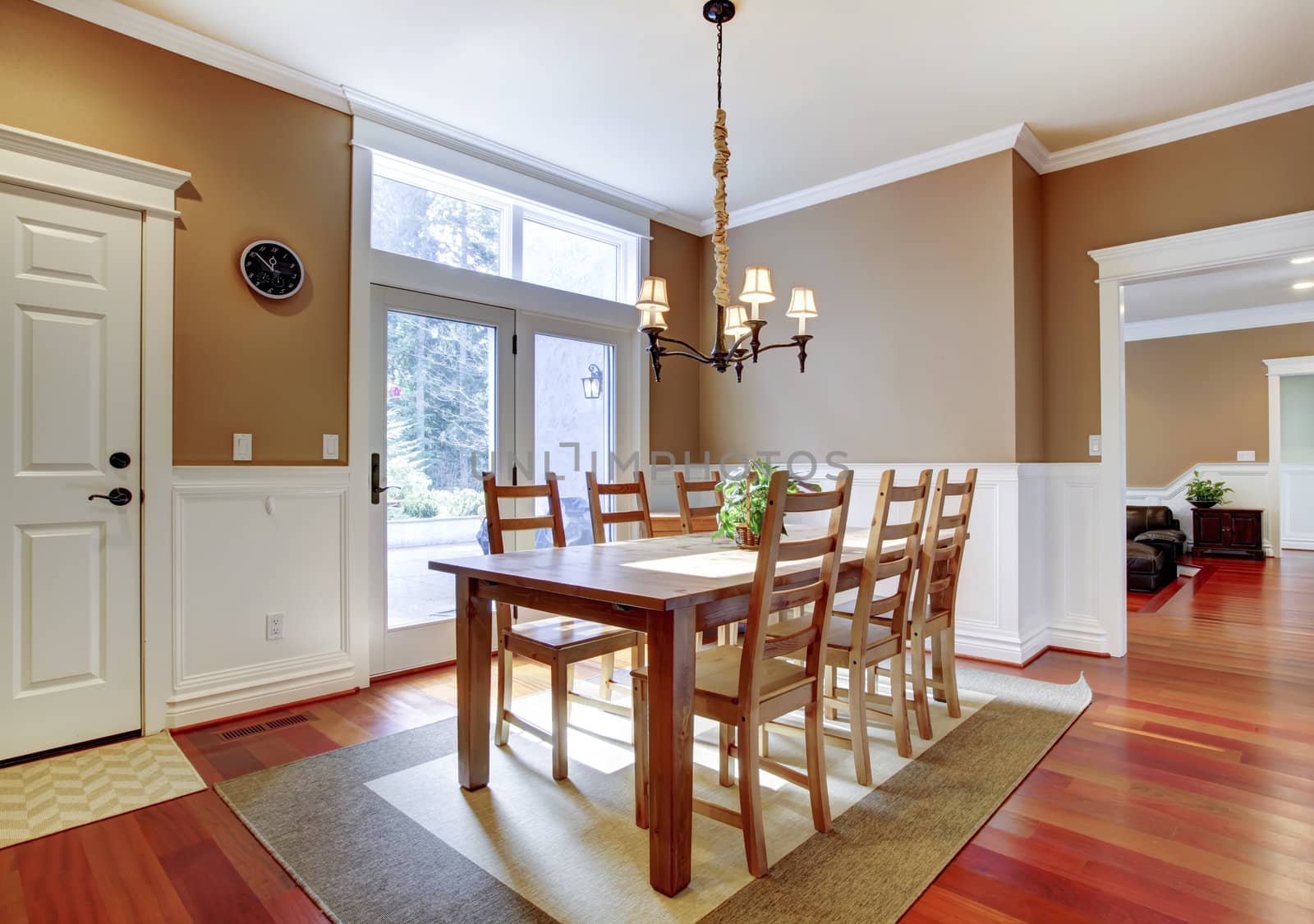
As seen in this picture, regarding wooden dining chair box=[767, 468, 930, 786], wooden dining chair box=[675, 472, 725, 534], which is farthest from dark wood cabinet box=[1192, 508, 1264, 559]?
wooden dining chair box=[767, 468, 930, 786]

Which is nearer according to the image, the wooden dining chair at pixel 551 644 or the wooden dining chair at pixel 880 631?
the wooden dining chair at pixel 880 631

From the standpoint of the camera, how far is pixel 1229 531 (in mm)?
8008

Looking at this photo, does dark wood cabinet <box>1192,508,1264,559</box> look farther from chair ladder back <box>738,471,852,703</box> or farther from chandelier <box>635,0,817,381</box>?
chair ladder back <box>738,471,852,703</box>

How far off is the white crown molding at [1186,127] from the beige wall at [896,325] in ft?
1.73

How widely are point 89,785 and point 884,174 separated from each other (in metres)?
4.63

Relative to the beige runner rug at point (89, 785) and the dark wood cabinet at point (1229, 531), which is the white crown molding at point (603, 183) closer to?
the beige runner rug at point (89, 785)

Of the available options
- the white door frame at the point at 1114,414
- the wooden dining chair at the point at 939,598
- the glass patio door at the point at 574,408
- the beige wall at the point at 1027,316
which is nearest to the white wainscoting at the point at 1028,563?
the white door frame at the point at 1114,414

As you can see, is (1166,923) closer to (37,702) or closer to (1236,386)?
(37,702)

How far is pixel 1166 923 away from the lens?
1.57 m

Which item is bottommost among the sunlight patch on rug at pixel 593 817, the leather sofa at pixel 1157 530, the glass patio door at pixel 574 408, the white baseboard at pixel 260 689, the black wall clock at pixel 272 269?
the sunlight patch on rug at pixel 593 817

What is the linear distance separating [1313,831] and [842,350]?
3.05 metres

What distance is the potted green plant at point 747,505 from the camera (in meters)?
2.53

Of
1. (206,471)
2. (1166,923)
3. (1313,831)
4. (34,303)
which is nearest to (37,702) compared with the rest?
(206,471)

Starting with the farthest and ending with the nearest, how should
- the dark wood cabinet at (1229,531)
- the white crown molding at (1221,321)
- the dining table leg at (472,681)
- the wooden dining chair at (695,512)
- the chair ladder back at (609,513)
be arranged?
the dark wood cabinet at (1229,531)
the white crown molding at (1221,321)
the wooden dining chair at (695,512)
the chair ladder back at (609,513)
the dining table leg at (472,681)
